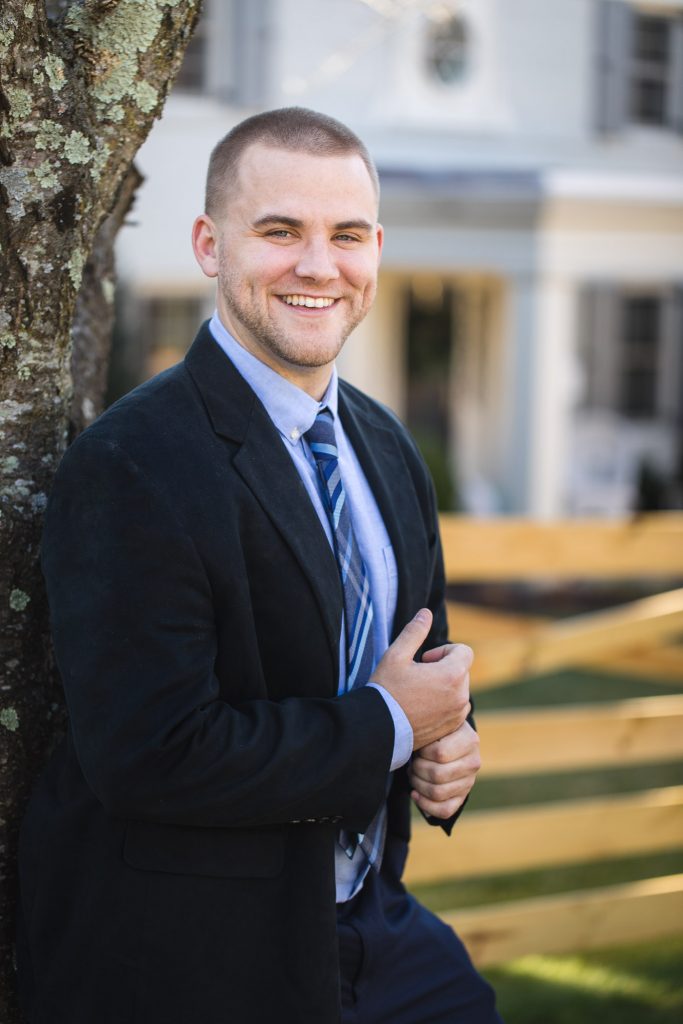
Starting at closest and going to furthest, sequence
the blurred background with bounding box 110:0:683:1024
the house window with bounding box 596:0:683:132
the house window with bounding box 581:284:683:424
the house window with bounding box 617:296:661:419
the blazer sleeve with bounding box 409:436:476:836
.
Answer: the blazer sleeve with bounding box 409:436:476:836
the blurred background with bounding box 110:0:683:1024
the house window with bounding box 596:0:683:132
the house window with bounding box 581:284:683:424
the house window with bounding box 617:296:661:419

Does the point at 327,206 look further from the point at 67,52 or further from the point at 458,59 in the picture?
the point at 458,59

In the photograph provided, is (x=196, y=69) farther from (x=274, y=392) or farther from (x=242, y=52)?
(x=274, y=392)

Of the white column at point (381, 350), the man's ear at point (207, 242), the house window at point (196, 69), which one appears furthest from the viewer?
the white column at point (381, 350)

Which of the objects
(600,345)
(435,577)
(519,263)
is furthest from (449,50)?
(435,577)

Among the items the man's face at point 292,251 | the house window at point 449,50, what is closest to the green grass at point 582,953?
the man's face at point 292,251

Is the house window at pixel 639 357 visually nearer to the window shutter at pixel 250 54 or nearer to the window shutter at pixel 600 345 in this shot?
the window shutter at pixel 600 345

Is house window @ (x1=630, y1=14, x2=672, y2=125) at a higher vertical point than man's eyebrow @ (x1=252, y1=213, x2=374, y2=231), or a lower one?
higher

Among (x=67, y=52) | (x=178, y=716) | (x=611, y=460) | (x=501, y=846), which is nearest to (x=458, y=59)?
(x=611, y=460)

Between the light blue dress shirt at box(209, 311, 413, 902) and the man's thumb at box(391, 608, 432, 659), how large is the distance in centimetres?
10

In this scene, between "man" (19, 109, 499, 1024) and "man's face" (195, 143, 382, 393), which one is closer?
"man" (19, 109, 499, 1024)

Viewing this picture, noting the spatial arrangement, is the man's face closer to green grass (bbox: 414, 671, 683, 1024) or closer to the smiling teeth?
the smiling teeth

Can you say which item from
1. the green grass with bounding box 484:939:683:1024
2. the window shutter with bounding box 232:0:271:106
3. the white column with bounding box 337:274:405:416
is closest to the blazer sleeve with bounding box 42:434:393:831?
the green grass with bounding box 484:939:683:1024

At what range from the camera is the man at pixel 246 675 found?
1.60 metres

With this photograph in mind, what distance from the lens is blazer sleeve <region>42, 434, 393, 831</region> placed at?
5.16 feet
